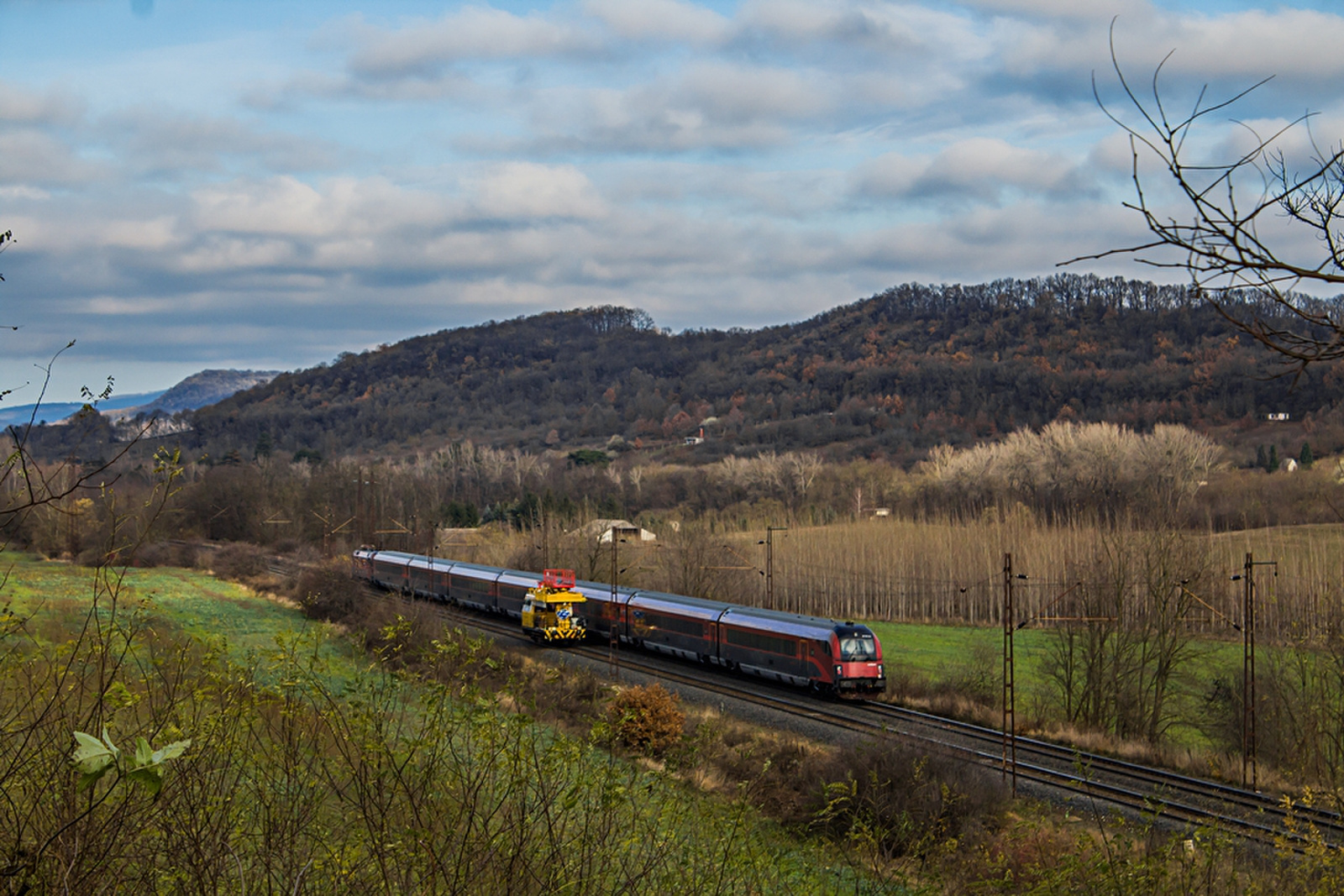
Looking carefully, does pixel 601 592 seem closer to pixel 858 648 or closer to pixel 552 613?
pixel 552 613

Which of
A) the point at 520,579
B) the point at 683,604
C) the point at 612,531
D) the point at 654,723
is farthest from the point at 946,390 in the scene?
the point at 654,723

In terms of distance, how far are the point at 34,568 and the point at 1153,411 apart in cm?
11579

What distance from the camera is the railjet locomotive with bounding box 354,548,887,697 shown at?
30734 millimetres

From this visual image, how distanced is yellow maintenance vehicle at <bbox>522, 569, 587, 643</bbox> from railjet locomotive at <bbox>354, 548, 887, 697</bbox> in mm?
765

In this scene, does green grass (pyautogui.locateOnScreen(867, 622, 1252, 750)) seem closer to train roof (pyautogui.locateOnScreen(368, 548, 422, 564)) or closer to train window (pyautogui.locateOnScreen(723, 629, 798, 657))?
train window (pyautogui.locateOnScreen(723, 629, 798, 657))

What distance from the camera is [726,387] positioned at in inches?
7579

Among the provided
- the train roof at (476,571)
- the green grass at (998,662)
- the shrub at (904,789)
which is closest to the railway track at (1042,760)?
the shrub at (904,789)

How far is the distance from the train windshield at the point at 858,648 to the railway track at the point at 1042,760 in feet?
4.59

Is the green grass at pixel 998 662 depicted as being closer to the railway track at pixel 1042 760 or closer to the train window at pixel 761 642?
the train window at pixel 761 642

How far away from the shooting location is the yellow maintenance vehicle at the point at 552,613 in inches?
1506

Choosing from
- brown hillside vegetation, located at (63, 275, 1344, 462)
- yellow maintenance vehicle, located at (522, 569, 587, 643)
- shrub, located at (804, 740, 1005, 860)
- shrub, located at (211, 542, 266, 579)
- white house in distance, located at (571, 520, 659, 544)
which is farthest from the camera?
brown hillside vegetation, located at (63, 275, 1344, 462)

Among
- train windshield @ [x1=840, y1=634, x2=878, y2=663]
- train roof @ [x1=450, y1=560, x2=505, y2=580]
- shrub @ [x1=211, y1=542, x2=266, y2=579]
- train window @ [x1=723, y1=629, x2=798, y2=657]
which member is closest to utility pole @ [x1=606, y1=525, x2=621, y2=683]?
train window @ [x1=723, y1=629, x2=798, y2=657]

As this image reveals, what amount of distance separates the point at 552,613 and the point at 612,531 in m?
27.5

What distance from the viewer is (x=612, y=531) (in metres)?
65.8
